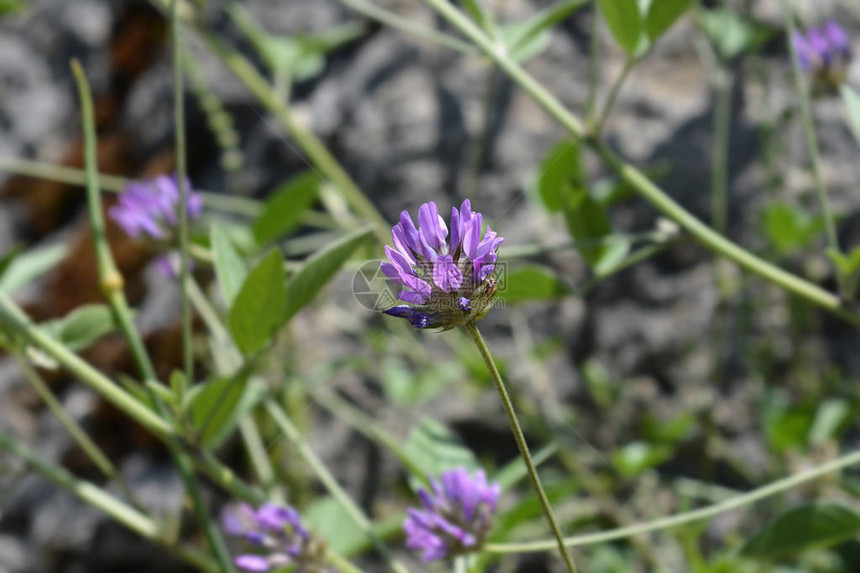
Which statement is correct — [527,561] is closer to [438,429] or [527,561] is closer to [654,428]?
[654,428]

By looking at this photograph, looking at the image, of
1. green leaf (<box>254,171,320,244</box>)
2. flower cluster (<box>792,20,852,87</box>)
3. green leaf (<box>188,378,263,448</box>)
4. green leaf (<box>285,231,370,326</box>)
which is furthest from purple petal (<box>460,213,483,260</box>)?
flower cluster (<box>792,20,852,87</box>)

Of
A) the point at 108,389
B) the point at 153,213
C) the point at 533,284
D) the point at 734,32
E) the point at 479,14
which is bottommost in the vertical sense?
the point at 108,389

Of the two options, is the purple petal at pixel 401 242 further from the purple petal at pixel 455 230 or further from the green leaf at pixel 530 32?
the green leaf at pixel 530 32

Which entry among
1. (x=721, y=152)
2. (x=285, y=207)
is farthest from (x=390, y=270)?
(x=721, y=152)

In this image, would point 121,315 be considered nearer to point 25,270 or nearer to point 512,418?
point 25,270

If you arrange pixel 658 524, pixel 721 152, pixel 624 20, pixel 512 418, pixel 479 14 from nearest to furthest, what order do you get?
pixel 512 418, pixel 658 524, pixel 624 20, pixel 479 14, pixel 721 152
